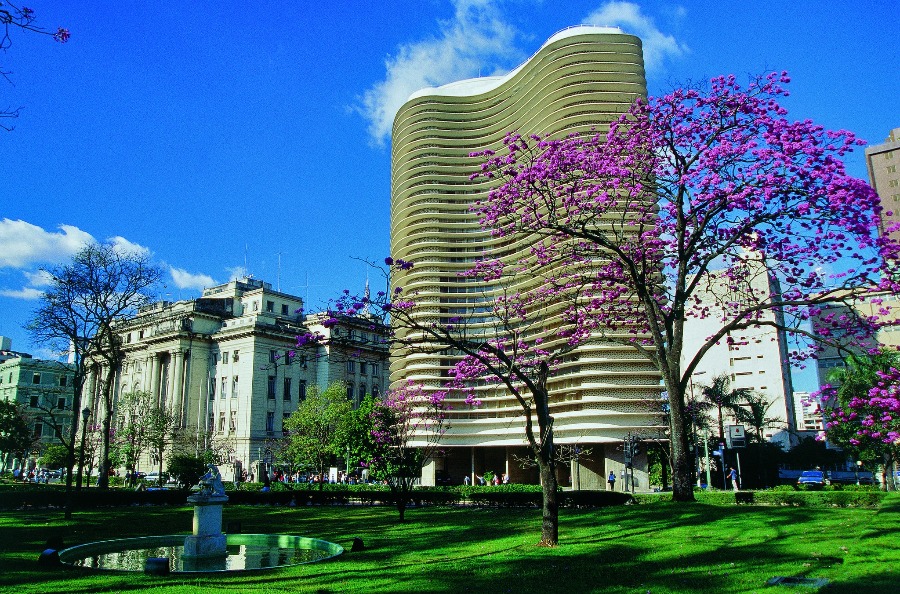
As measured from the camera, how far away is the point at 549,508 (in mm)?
15922

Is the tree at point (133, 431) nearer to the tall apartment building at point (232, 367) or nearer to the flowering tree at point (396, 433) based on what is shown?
the tall apartment building at point (232, 367)

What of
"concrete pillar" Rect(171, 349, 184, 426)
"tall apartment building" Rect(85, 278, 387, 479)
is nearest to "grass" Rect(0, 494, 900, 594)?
"tall apartment building" Rect(85, 278, 387, 479)

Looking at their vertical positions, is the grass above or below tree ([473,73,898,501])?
below

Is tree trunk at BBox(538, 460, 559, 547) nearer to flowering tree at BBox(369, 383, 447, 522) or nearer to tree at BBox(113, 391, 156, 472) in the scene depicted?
flowering tree at BBox(369, 383, 447, 522)

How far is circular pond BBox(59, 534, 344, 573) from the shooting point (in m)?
16.9

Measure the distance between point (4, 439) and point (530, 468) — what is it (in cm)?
5101

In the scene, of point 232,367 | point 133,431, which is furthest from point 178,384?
point 133,431

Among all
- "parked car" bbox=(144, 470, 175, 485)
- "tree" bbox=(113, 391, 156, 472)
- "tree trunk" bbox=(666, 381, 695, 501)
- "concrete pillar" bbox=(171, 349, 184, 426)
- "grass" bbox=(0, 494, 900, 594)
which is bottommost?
"grass" bbox=(0, 494, 900, 594)

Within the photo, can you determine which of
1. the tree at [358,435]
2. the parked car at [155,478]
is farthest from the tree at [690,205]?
the parked car at [155,478]

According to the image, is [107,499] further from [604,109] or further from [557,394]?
[604,109]

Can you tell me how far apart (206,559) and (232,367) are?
215 ft

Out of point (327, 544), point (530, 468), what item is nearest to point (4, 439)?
point (530, 468)

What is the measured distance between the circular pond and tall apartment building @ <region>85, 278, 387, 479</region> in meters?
52.9

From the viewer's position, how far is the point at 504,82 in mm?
82625
